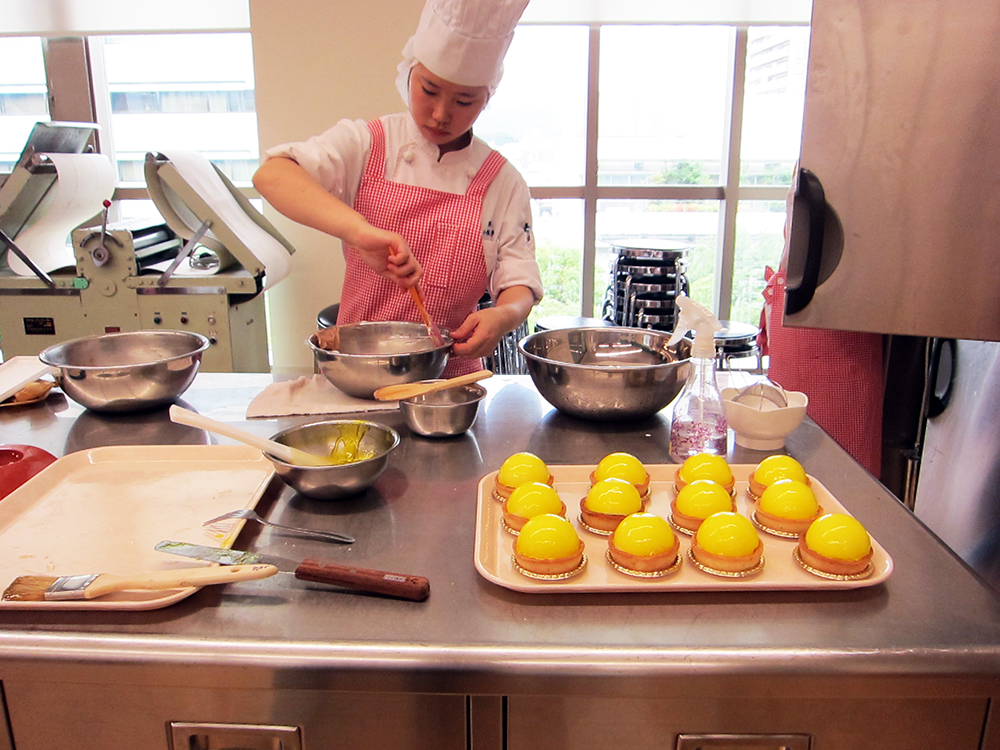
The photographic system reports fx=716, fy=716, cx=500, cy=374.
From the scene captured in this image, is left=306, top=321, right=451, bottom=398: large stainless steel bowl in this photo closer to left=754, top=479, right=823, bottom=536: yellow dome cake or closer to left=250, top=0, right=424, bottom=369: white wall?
left=754, top=479, right=823, bottom=536: yellow dome cake

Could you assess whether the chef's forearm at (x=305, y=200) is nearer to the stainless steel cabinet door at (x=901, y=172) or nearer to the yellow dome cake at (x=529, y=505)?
the yellow dome cake at (x=529, y=505)

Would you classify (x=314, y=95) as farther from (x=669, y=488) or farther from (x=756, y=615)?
(x=756, y=615)

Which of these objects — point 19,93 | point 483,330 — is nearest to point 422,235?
point 483,330

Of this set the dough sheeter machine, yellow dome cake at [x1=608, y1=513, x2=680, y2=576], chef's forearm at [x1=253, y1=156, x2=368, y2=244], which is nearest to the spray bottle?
yellow dome cake at [x1=608, y1=513, x2=680, y2=576]

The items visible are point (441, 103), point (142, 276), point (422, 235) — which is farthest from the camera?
point (142, 276)

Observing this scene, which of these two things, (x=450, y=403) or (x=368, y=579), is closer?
(x=368, y=579)

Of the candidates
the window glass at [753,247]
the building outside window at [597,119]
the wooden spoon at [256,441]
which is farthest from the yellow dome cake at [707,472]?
the window glass at [753,247]

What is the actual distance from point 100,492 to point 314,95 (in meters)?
3.03

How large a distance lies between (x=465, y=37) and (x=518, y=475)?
1.04 m

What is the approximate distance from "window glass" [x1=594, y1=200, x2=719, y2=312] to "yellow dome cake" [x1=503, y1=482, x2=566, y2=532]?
3.38 m

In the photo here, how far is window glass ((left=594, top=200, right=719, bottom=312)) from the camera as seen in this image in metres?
4.31

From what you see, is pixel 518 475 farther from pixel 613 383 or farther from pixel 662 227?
pixel 662 227

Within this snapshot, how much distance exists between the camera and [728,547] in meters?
0.86

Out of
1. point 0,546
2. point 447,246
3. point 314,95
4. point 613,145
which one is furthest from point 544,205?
point 0,546
